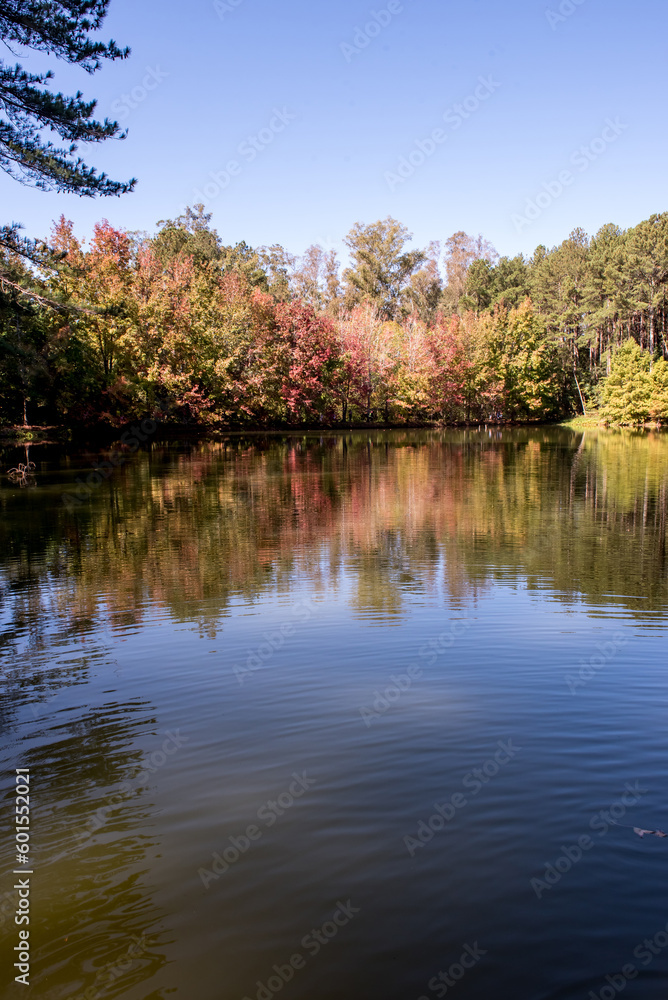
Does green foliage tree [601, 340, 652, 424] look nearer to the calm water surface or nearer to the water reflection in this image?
the water reflection

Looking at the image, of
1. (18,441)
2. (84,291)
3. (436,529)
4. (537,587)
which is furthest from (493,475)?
(84,291)

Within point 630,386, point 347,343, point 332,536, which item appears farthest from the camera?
point 347,343

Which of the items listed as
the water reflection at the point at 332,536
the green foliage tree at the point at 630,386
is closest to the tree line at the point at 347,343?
the green foliage tree at the point at 630,386

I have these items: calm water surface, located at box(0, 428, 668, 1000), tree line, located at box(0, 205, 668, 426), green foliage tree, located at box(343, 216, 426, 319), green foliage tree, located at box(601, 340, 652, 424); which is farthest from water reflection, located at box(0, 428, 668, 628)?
green foliage tree, located at box(343, 216, 426, 319)

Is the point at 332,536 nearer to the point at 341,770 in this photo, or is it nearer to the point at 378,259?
the point at 341,770

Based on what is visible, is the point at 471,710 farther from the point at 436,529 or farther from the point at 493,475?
the point at 493,475

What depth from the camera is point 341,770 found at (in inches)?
197

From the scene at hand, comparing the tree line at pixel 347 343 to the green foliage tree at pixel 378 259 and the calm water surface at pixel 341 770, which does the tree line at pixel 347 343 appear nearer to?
the green foliage tree at pixel 378 259

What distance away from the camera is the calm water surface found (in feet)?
11.0

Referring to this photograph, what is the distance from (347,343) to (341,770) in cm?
5872

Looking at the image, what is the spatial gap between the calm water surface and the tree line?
83.6 ft

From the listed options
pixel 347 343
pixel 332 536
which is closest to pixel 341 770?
pixel 332 536

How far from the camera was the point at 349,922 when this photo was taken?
11.6 ft

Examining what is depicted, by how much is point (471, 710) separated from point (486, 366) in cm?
6034
